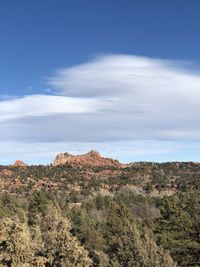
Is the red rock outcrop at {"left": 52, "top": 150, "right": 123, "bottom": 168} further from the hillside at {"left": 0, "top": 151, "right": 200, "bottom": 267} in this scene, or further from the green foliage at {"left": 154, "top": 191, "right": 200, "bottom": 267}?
the green foliage at {"left": 154, "top": 191, "right": 200, "bottom": 267}

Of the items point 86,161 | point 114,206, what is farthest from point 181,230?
point 86,161

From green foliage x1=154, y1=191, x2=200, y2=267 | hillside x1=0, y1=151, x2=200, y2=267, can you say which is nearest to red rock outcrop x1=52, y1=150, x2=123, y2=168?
hillside x1=0, y1=151, x2=200, y2=267

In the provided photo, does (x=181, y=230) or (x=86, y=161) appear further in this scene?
(x=86, y=161)

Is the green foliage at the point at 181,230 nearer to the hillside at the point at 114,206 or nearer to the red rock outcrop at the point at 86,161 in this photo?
the hillside at the point at 114,206

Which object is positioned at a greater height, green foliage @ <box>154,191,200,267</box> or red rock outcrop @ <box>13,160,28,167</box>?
red rock outcrop @ <box>13,160,28,167</box>

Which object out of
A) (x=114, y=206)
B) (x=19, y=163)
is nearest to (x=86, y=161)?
(x=19, y=163)

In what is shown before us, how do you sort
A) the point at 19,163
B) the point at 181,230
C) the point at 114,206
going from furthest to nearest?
the point at 19,163, the point at 114,206, the point at 181,230

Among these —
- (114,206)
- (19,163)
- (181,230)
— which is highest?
(19,163)

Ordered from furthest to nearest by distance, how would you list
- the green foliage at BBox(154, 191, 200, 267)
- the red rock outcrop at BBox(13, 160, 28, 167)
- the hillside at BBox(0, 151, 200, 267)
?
the red rock outcrop at BBox(13, 160, 28, 167) < the green foliage at BBox(154, 191, 200, 267) < the hillside at BBox(0, 151, 200, 267)

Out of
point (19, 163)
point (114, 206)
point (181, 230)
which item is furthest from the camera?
point (19, 163)

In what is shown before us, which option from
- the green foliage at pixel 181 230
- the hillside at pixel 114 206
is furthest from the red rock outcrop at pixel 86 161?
the green foliage at pixel 181 230

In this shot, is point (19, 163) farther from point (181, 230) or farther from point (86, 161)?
point (181, 230)

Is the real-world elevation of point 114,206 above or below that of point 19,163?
below

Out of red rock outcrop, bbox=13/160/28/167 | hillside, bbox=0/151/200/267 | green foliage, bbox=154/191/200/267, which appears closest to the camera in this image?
hillside, bbox=0/151/200/267
